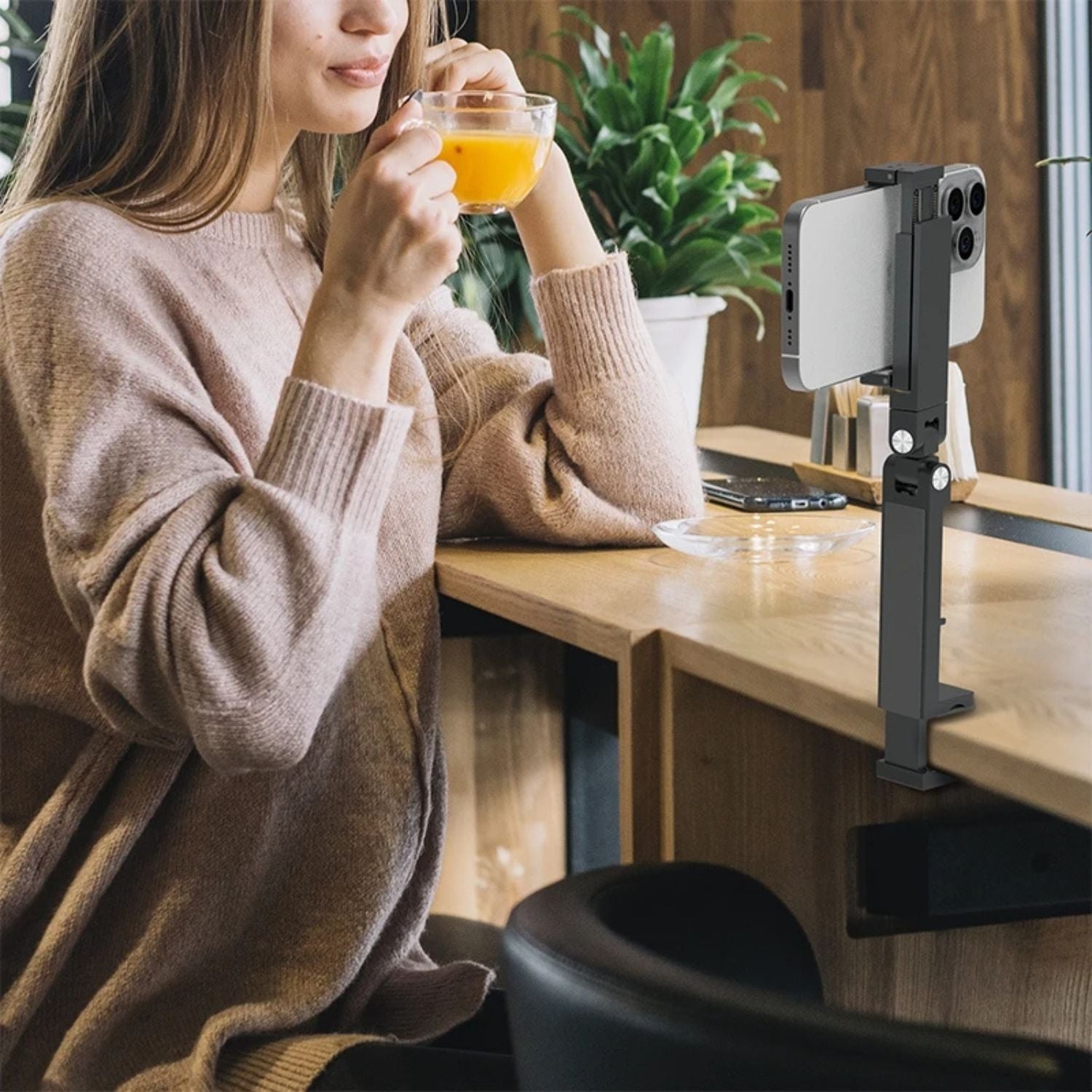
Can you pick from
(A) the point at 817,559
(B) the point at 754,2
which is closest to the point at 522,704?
(A) the point at 817,559

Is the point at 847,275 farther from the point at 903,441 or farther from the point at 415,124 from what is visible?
the point at 415,124

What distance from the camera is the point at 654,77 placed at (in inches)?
96.1

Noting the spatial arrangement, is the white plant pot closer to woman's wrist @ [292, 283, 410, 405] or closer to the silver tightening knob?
woman's wrist @ [292, 283, 410, 405]

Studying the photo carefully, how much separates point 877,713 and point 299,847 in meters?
0.50

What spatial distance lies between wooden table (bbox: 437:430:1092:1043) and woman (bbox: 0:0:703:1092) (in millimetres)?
164

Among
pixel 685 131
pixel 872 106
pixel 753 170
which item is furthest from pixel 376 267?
pixel 872 106

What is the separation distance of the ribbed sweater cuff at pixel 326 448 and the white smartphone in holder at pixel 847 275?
343 millimetres

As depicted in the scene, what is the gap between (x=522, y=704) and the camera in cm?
170

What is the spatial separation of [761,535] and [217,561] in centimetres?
50

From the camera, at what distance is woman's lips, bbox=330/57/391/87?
125cm

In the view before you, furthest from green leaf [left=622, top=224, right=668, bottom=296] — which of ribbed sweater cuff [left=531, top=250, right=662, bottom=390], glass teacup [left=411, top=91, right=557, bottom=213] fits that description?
glass teacup [left=411, top=91, right=557, bottom=213]

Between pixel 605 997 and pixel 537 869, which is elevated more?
pixel 605 997

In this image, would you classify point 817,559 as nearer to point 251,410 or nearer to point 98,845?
point 251,410

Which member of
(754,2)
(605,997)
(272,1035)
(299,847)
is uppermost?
(754,2)
